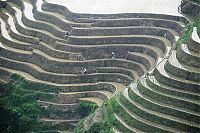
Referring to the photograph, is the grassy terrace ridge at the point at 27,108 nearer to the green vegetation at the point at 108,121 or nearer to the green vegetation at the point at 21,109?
the green vegetation at the point at 21,109

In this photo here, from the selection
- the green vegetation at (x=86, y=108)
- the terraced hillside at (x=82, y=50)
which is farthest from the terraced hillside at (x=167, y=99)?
the green vegetation at (x=86, y=108)

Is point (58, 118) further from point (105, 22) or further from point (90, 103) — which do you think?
point (105, 22)

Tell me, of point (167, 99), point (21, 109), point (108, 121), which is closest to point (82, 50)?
point (21, 109)

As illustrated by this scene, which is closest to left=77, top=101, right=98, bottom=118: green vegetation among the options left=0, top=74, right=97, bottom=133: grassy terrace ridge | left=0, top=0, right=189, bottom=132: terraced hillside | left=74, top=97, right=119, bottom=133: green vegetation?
left=0, top=74, right=97, bottom=133: grassy terrace ridge

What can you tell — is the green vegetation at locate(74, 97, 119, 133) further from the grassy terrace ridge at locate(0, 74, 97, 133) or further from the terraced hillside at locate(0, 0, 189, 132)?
the grassy terrace ridge at locate(0, 74, 97, 133)

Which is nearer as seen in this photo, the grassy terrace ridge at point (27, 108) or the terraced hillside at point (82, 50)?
the grassy terrace ridge at point (27, 108)

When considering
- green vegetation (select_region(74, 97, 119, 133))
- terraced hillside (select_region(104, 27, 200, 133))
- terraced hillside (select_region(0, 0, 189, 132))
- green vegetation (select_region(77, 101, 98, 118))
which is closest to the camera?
terraced hillside (select_region(104, 27, 200, 133))

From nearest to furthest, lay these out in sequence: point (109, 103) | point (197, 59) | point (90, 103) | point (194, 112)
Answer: point (194, 112)
point (197, 59)
point (109, 103)
point (90, 103)

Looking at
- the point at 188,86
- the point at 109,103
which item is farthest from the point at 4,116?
the point at 188,86
